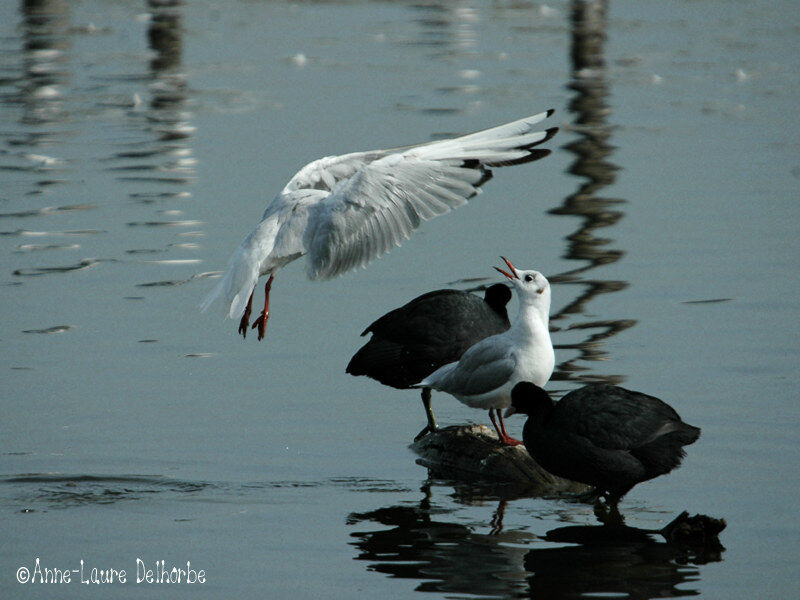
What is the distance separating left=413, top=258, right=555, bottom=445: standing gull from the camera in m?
7.92

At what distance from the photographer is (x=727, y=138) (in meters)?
18.2

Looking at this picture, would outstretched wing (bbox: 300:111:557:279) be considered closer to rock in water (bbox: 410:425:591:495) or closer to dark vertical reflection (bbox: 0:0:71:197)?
rock in water (bbox: 410:425:591:495)

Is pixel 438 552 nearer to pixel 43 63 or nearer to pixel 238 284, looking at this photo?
pixel 238 284

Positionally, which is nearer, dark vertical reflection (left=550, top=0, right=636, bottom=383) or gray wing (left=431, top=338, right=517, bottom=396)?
gray wing (left=431, top=338, right=517, bottom=396)

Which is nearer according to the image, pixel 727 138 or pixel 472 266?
pixel 472 266

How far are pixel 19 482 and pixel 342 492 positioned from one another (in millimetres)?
1904

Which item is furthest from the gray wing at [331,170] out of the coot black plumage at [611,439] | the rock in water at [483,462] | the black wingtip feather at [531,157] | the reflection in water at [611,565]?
the reflection in water at [611,565]

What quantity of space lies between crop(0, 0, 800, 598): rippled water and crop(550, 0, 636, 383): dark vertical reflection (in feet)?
0.15

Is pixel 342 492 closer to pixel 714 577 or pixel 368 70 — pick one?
pixel 714 577

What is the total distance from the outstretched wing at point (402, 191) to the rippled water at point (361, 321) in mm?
1053

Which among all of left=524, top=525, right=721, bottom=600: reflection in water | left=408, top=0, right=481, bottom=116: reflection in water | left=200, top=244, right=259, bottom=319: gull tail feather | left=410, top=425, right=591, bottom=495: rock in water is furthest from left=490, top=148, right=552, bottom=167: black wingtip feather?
left=408, top=0, right=481, bottom=116: reflection in water

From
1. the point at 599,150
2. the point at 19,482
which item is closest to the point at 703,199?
the point at 599,150

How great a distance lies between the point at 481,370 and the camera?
800cm

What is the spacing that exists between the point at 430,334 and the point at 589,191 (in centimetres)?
725
